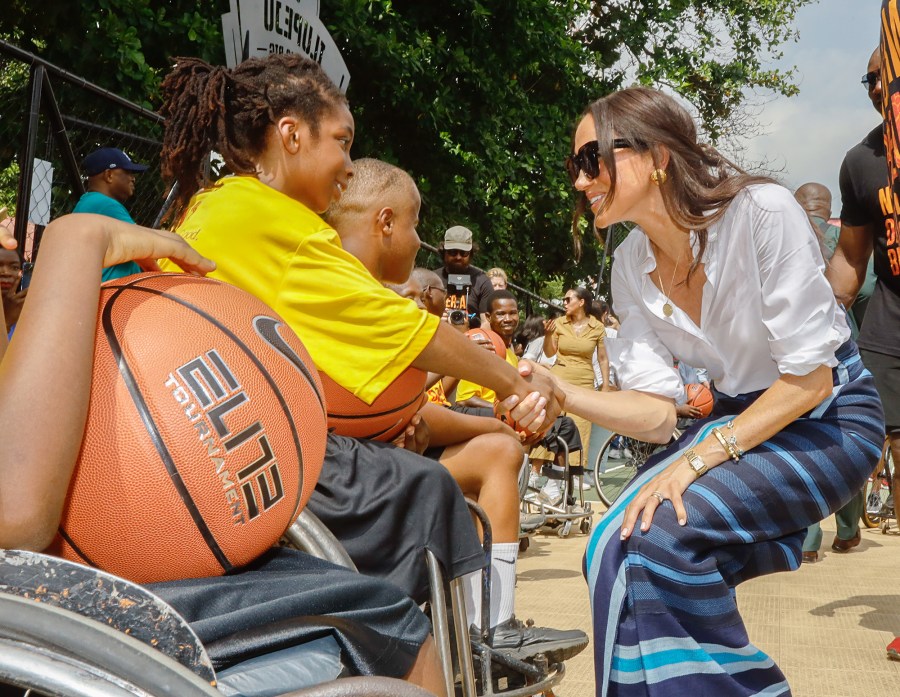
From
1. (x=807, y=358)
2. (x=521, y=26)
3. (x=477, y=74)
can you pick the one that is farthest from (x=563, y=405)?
(x=521, y=26)

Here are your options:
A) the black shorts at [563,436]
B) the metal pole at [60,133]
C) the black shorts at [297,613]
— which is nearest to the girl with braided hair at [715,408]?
the black shorts at [297,613]

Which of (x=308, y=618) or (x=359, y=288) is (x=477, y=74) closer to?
(x=359, y=288)

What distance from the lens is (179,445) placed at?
1408 mm

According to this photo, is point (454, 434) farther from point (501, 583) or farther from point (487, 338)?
point (487, 338)

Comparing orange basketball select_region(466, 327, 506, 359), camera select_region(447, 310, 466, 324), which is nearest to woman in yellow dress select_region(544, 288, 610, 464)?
camera select_region(447, 310, 466, 324)

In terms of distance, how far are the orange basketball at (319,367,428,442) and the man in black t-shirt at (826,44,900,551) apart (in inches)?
99.2

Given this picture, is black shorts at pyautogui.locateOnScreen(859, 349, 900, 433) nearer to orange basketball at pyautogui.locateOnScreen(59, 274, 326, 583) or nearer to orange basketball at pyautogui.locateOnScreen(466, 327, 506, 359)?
orange basketball at pyautogui.locateOnScreen(466, 327, 506, 359)

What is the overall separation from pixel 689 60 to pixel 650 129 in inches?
708

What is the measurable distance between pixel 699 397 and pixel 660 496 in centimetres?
791

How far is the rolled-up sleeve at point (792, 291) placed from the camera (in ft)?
8.89

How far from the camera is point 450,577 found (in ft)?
8.84

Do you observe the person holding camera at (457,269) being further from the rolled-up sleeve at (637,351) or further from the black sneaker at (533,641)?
the black sneaker at (533,641)

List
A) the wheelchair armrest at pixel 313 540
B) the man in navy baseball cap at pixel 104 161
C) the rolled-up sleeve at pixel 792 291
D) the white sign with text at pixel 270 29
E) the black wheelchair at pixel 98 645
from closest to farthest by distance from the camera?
the black wheelchair at pixel 98 645, the wheelchair armrest at pixel 313 540, the rolled-up sleeve at pixel 792 291, the white sign with text at pixel 270 29, the man in navy baseball cap at pixel 104 161

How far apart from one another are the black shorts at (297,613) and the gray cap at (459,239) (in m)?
7.25
